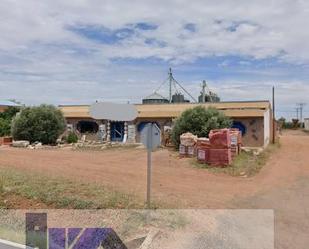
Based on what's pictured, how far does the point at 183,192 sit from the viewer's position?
12.4m

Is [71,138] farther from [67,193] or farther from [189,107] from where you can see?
[67,193]

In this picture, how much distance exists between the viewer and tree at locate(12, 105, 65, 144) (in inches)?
1257

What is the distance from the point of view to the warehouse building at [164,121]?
100 feet

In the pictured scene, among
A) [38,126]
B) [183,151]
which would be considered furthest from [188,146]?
[38,126]

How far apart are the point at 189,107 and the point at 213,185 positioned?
58.3ft

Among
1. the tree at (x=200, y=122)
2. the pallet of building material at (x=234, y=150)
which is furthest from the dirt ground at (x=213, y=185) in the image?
the tree at (x=200, y=122)

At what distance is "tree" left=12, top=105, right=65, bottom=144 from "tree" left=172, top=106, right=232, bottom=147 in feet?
33.0

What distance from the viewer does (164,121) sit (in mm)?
34250

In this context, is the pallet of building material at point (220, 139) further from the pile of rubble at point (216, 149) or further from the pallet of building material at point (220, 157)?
the pallet of building material at point (220, 157)

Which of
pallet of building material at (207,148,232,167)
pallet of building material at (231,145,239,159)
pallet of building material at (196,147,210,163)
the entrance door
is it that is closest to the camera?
→ pallet of building material at (207,148,232,167)

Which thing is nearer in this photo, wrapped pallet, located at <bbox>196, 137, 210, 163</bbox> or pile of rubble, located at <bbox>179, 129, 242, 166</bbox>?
pile of rubble, located at <bbox>179, 129, 242, 166</bbox>

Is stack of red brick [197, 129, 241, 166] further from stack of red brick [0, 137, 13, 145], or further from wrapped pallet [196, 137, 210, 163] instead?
stack of red brick [0, 137, 13, 145]

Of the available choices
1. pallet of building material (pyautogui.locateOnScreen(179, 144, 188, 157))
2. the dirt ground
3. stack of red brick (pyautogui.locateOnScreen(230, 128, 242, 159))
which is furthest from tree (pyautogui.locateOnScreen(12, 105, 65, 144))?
stack of red brick (pyautogui.locateOnScreen(230, 128, 242, 159))

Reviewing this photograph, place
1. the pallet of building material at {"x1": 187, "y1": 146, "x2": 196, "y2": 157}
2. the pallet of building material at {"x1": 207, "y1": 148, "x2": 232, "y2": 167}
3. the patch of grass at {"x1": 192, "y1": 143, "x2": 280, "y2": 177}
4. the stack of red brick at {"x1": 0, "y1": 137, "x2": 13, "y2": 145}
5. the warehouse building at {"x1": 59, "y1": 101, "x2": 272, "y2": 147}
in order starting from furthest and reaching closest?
the stack of red brick at {"x1": 0, "y1": 137, "x2": 13, "y2": 145} < the warehouse building at {"x1": 59, "y1": 101, "x2": 272, "y2": 147} < the pallet of building material at {"x1": 187, "y1": 146, "x2": 196, "y2": 157} < the pallet of building material at {"x1": 207, "y1": 148, "x2": 232, "y2": 167} < the patch of grass at {"x1": 192, "y1": 143, "x2": 280, "y2": 177}
